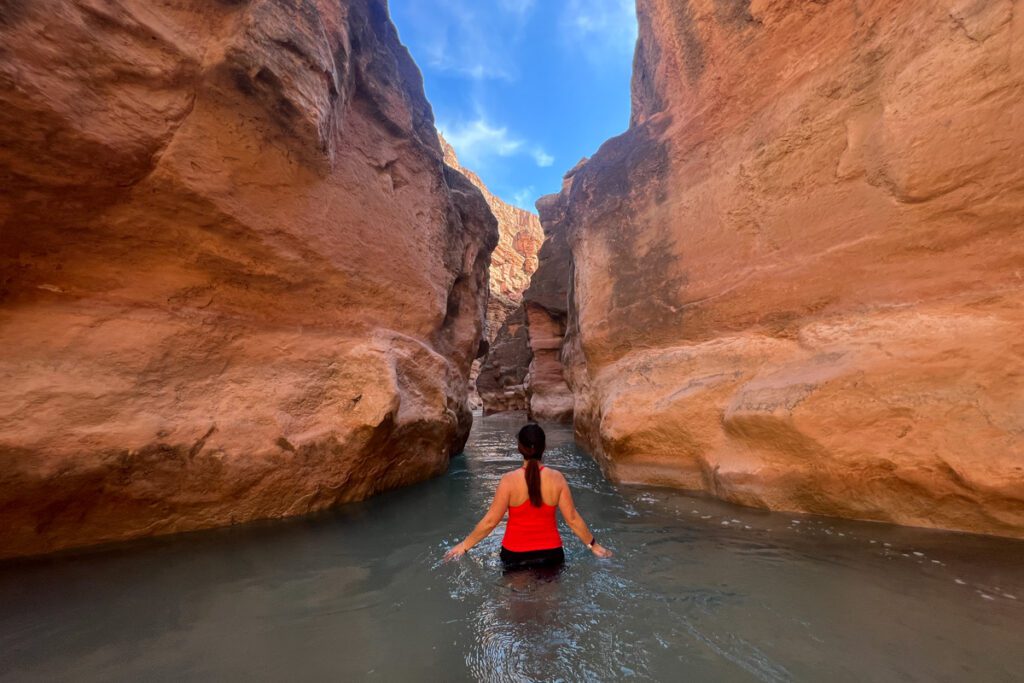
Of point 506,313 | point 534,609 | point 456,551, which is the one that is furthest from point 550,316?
point 506,313

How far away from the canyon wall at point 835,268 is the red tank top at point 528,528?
258cm

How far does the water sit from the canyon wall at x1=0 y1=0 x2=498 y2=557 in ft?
1.90

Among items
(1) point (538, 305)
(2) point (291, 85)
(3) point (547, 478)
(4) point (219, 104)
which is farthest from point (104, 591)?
(1) point (538, 305)

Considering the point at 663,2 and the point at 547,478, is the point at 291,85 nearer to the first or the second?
the point at 547,478

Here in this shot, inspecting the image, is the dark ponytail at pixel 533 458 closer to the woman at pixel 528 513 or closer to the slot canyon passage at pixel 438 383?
the woman at pixel 528 513

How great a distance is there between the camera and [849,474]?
3844 millimetres

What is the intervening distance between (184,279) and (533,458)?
4090 mm

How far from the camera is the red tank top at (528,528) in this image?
3.05 meters

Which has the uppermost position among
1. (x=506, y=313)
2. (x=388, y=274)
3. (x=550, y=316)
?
(x=506, y=313)

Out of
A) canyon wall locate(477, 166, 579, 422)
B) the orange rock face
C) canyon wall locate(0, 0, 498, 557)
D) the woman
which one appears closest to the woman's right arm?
the woman

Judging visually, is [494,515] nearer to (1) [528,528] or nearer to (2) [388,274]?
(1) [528,528]

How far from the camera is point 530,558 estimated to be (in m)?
3.05

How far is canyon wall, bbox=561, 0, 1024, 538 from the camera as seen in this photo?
354 cm

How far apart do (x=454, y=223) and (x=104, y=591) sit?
7.11m
